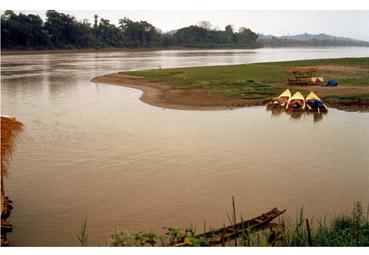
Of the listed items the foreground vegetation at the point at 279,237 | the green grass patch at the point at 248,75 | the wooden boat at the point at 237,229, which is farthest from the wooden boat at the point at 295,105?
the foreground vegetation at the point at 279,237

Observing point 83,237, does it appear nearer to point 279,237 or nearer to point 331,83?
point 279,237

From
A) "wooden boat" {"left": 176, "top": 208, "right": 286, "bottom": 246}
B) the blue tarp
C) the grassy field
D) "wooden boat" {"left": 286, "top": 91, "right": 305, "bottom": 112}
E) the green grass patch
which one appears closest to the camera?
"wooden boat" {"left": 176, "top": 208, "right": 286, "bottom": 246}

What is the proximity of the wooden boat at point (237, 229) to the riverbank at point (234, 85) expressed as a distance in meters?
10.1

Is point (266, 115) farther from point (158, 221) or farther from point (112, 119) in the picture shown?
point (158, 221)

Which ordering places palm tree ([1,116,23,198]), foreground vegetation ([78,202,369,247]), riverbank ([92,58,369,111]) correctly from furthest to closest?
riverbank ([92,58,369,111]) < palm tree ([1,116,23,198]) < foreground vegetation ([78,202,369,247])

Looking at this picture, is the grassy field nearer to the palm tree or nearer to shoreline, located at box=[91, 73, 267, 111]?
shoreline, located at box=[91, 73, 267, 111]

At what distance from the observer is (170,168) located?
955 cm

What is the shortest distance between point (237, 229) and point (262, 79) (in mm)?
16934

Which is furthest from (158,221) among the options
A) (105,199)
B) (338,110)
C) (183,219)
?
(338,110)

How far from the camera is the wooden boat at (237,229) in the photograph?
578cm

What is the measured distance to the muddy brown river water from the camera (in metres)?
7.35

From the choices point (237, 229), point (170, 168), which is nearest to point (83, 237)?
point (237, 229)

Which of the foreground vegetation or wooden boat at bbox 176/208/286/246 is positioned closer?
the foreground vegetation

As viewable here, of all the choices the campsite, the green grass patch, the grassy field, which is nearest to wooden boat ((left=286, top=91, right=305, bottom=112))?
the campsite
